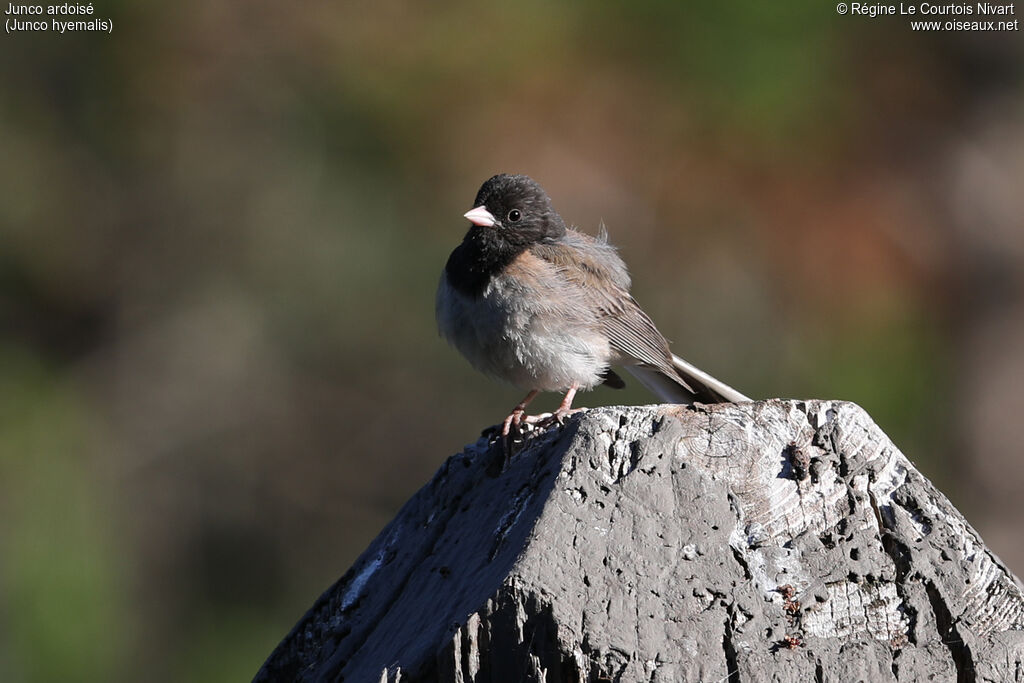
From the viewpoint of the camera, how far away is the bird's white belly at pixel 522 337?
411cm

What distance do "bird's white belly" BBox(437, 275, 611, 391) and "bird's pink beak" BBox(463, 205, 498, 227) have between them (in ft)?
0.77

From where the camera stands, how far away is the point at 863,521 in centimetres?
227

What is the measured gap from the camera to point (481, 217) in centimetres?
430

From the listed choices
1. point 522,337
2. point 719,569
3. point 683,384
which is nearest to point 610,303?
point 683,384

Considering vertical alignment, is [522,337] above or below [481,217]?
below

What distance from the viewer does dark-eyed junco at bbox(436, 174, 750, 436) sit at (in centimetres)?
413

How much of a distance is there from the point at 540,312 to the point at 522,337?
0.35ft

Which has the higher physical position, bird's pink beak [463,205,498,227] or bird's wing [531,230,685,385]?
bird's pink beak [463,205,498,227]

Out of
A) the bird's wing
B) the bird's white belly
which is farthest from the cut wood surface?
the bird's wing

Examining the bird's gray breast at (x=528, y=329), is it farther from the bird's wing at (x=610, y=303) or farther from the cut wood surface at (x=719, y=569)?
the cut wood surface at (x=719, y=569)

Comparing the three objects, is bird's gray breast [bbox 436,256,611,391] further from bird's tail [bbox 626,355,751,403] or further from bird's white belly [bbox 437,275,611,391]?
bird's tail [bbox 626,355,751,403]

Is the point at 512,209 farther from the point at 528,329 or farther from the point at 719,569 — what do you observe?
the point at 719,569

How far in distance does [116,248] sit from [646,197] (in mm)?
3370

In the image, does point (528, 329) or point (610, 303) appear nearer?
point (528, 329)
